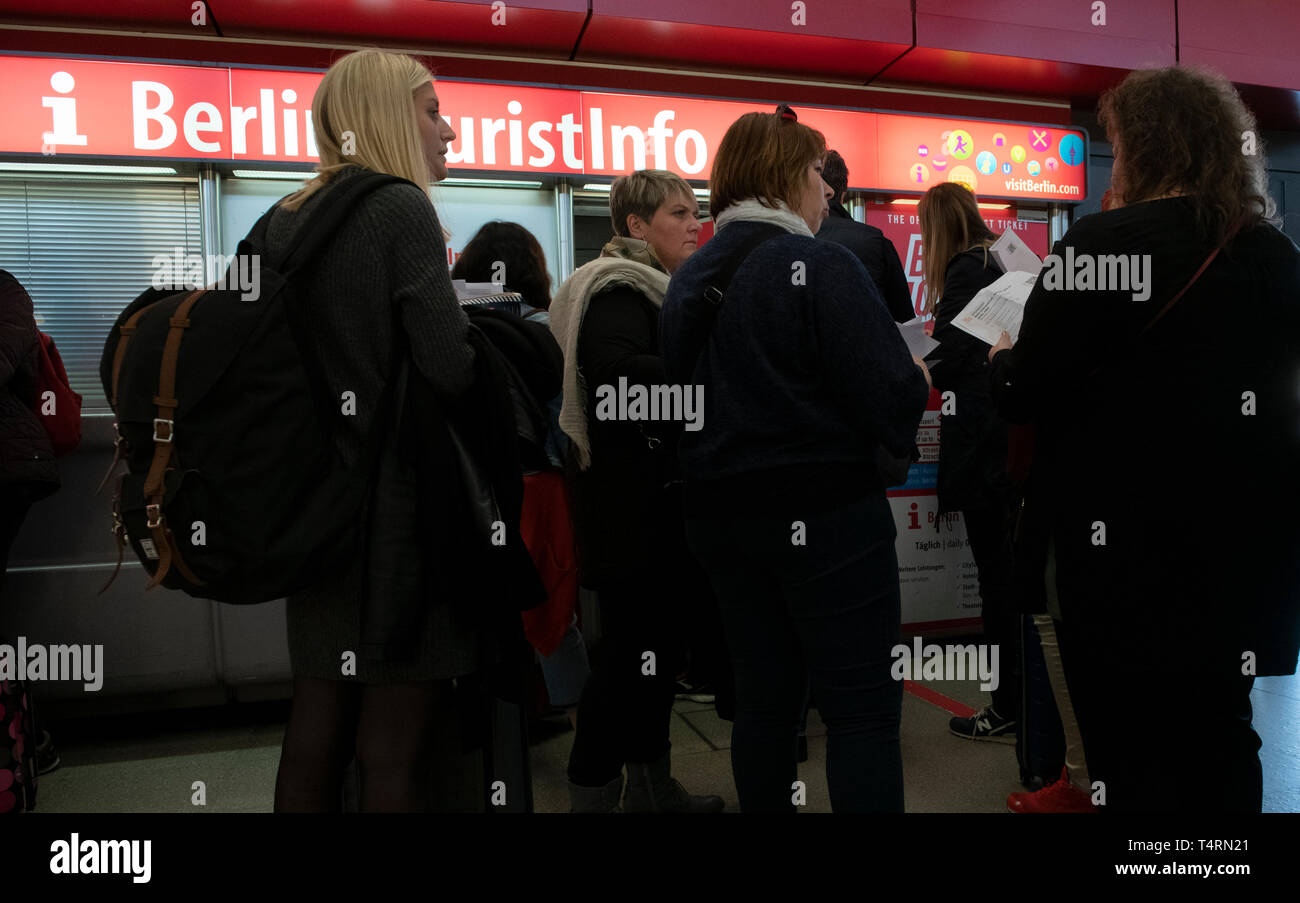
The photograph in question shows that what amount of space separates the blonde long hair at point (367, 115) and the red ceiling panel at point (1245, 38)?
5.53 m

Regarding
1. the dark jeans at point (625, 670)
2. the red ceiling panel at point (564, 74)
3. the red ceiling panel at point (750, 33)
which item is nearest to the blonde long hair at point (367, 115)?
the dark jeans at point (625, 670)

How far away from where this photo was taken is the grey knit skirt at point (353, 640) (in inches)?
51.8

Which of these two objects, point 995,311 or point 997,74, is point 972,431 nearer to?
point 995,311

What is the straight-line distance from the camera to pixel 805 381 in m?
1.55

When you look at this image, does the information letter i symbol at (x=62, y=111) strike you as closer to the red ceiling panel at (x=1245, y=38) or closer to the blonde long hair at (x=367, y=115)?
the blonde long hair at (x=367, y=115)

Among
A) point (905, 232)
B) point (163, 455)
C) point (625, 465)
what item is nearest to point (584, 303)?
point (625, 465)

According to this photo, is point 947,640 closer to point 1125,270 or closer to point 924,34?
point 1125,270

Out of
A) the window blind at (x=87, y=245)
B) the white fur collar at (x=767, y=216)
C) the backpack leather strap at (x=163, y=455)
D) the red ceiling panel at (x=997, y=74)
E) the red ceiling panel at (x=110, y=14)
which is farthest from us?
the red ceiling panel at (x=997, y=74)

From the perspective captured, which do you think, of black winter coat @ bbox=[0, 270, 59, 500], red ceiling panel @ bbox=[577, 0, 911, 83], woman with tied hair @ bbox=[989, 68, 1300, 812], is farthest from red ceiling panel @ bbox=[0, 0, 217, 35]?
woman with tied hair @ bbox=[989, 68, 1300, 812]

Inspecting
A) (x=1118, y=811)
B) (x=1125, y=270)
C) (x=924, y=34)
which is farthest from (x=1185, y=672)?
(x=924, y=34)

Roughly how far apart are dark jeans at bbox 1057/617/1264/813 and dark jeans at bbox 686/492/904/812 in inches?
Result: 12.4

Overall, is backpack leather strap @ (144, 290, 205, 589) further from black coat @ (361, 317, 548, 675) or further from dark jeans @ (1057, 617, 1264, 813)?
dark jeans @ (1057, 617, 1264, 813)

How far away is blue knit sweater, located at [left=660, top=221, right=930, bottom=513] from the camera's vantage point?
4.94 feet
